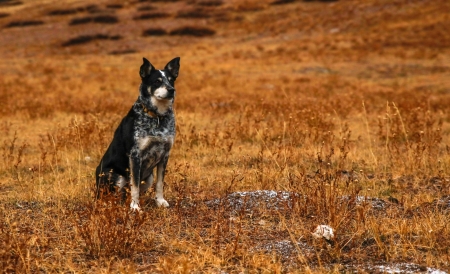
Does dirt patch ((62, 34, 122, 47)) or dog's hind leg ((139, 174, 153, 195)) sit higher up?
dog's hind leg ((139, 174, 153, 195))

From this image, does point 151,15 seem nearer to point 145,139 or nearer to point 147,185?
point 147,185

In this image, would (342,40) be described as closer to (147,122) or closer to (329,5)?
(329,5)

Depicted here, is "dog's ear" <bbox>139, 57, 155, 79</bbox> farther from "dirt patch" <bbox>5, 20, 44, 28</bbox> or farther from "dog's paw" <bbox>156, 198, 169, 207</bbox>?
"dirt patch" <bbox>5, 20, 44, 28</bbox>

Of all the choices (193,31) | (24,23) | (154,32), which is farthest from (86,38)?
(24,23)

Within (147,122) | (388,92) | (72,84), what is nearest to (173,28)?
(72,84)

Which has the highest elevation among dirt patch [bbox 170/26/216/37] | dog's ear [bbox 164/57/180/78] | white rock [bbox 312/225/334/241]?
dog's ear [bbox 164/57/180/78]

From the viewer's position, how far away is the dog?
685 centimetres

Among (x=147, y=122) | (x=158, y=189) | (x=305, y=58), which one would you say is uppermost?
(x=147, y=122)

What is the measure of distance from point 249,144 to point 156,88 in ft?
15.8

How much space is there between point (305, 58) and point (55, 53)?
17.3 meters

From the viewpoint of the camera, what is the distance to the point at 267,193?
7.14 m


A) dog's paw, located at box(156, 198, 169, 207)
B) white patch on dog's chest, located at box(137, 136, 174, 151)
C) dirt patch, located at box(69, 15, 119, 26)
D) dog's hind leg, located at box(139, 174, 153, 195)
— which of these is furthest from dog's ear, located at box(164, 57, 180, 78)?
dirt patch, located at box(69, 15, 119, 26)

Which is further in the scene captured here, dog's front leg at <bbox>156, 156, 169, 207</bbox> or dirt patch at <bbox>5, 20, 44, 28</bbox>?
dirt patch at <bbox>5, 20, 44, 28</bbox>

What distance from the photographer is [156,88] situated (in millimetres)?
6922
